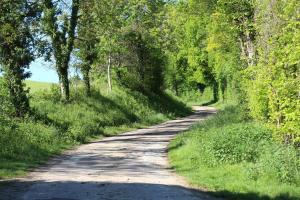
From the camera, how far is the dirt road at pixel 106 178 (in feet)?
42.3

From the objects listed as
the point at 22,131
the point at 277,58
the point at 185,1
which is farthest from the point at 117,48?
the point at 277,58

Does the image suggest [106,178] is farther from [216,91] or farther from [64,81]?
[216,91]

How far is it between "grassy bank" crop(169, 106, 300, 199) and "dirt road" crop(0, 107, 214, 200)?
0.80 metres

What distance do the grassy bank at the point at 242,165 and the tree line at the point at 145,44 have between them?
0.84 m

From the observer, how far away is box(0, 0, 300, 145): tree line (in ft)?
56.9

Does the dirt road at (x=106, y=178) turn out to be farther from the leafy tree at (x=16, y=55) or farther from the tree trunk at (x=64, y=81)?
the tree trunk at (x=64, y=81)

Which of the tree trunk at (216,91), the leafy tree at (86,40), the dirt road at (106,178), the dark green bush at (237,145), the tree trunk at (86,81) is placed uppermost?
the leafy tree at (86,40)

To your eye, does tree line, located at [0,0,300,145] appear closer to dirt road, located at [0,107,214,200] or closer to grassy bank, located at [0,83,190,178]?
grassy bank, located at [0,83,190,178]

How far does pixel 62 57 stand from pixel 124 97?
39.9ft

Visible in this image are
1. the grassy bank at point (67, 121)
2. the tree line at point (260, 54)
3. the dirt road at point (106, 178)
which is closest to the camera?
the dirt road at point (106, 178)

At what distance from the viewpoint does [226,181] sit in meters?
15.1

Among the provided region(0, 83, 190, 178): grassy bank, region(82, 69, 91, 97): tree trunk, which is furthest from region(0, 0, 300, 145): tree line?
region(0, 83, 190, 178): grassy bank

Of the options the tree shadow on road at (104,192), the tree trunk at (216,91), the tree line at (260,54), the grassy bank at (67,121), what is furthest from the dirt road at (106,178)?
the tree trunk at (216,91)

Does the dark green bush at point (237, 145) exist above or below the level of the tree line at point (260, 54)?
below
